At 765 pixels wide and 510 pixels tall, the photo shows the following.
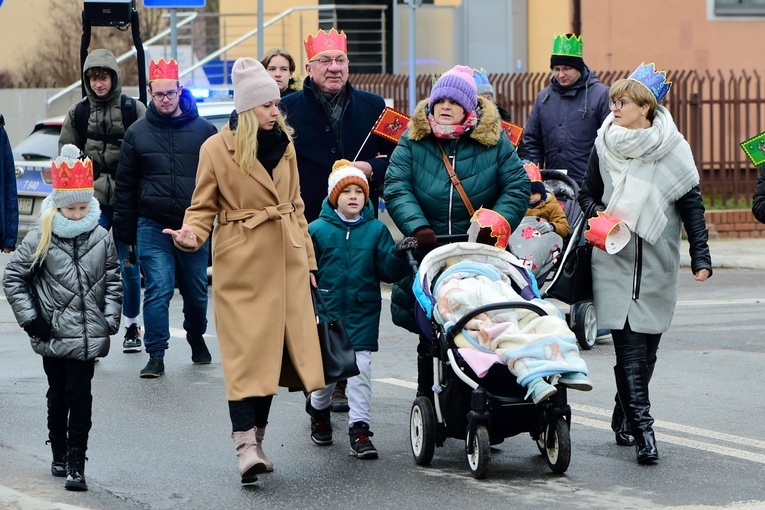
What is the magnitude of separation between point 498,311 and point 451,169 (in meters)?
1.00

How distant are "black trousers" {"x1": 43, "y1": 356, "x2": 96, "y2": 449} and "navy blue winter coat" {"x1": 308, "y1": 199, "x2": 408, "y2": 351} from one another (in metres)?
1.38

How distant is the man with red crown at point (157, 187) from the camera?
9711 mm

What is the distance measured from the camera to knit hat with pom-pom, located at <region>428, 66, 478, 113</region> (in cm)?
741

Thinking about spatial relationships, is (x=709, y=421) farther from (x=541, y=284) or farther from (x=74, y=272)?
(x=74, y=272)

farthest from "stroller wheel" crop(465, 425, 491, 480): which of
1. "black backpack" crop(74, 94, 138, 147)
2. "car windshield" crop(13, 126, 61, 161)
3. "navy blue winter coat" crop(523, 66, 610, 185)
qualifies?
"car windshield" crop(13, 126, 61, 161)

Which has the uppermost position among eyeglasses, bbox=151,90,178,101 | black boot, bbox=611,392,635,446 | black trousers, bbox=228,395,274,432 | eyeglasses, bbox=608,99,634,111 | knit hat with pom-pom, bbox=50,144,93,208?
eyeglasses, bbox=151,90,178,101

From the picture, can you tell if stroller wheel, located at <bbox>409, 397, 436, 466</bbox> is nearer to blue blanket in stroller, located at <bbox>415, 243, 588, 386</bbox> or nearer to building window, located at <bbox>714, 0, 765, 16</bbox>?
blue blanket in stroller, located at <bbox>415, 243, 588, 386</bbox>

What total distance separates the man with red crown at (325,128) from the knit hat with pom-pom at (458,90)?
4.57ft

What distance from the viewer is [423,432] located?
7.07 meters

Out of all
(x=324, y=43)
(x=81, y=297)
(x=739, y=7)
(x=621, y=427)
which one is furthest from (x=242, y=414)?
(x=739, y=7)

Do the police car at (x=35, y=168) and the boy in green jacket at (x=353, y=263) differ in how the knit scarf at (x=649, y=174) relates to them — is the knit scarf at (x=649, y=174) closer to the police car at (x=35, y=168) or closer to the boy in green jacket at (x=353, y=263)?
the boy in green jacket at (x=353, y=263)

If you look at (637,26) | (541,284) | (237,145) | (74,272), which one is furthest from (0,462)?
(637,26)

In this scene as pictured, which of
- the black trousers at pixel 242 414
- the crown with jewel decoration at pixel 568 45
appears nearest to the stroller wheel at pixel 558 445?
the black trousers at pixel 242 414

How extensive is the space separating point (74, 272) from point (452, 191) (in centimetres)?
198
